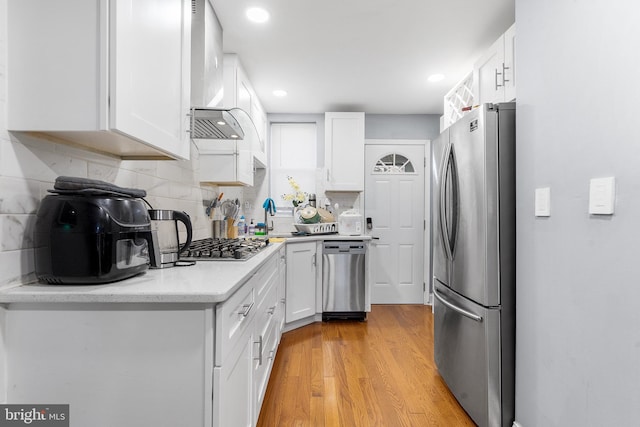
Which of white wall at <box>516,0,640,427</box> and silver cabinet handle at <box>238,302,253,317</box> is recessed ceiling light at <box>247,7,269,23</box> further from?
silver cabinet handle at <box>238,302,253,317</box>

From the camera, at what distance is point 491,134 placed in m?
1.59

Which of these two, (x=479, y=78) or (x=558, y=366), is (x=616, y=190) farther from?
(x=479, y=78)

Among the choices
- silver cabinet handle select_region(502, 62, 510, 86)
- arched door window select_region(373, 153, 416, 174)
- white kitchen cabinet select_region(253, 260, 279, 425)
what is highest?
silver cabinet handle select_region(502, 62, 510, 86)

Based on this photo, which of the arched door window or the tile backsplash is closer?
the tile backsplash

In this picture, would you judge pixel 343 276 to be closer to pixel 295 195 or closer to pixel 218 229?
pixel 295 195

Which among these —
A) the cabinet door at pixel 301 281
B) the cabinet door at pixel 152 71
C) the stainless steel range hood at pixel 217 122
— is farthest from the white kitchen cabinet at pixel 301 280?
the cabinet door at pixel 152 71

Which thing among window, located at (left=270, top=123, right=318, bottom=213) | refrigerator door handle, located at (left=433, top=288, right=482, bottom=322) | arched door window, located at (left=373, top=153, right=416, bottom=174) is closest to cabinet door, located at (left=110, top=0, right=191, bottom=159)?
refrigerator door handle, located at (left=433, top=288, right=482, bottom=322)

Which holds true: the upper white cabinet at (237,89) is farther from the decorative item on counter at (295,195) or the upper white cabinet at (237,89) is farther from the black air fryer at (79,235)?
the black air fryer at (79,235)

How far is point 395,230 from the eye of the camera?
13.2ft

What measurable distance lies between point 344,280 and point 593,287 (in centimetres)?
229

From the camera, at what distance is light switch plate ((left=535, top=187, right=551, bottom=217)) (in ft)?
4.31

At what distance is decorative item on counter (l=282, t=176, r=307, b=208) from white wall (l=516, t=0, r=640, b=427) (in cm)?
244

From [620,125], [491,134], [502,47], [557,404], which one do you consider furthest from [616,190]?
[502,47]

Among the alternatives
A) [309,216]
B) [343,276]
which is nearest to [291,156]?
[309,216]
